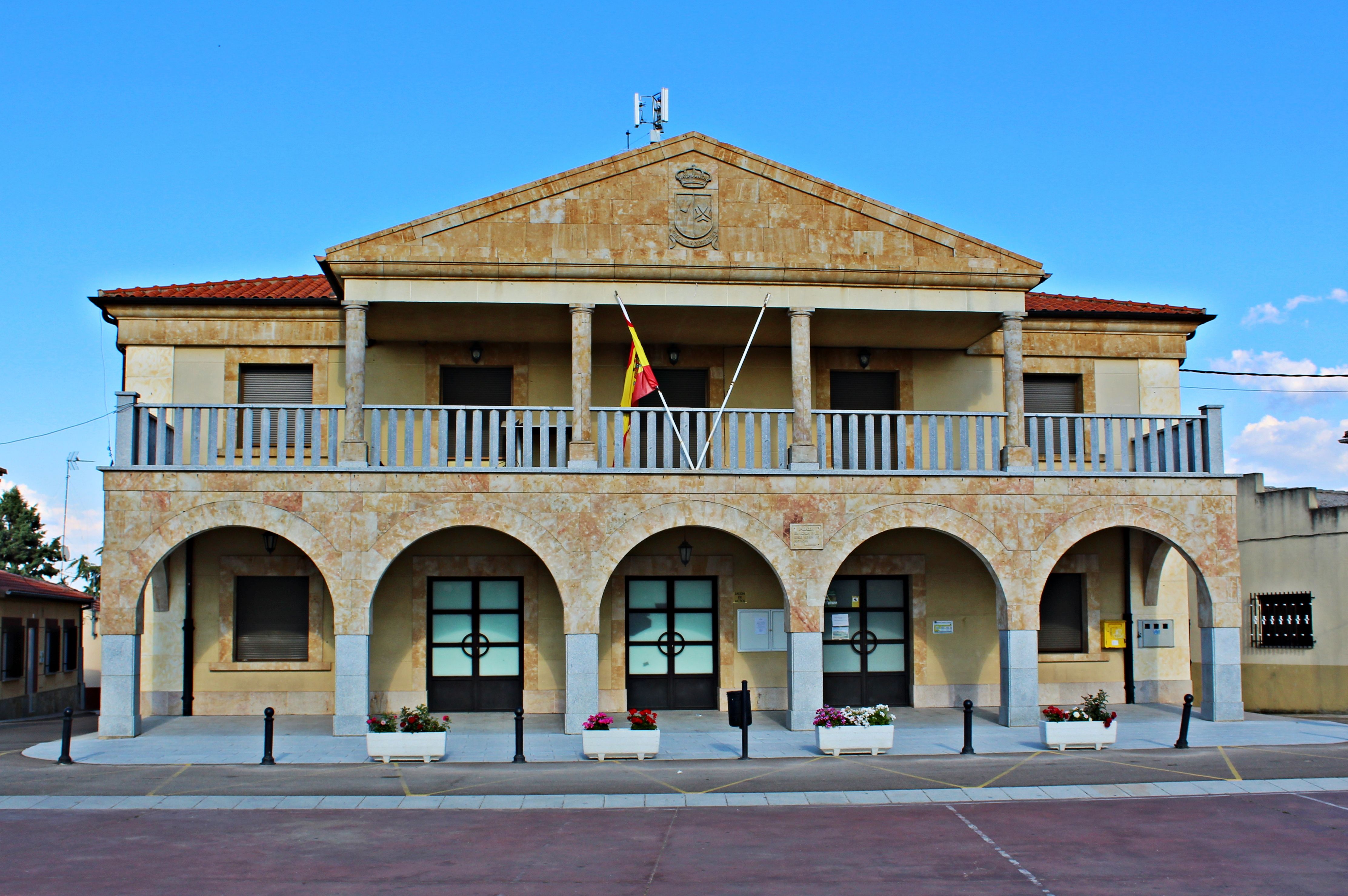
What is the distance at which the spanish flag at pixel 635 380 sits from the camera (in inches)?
679

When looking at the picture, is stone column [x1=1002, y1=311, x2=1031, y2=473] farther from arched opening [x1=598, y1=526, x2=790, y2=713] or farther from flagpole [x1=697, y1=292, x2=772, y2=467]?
arched opening [x1=598, y1=526, x2=790, y2=713]

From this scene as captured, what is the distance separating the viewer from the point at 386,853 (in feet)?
33.7

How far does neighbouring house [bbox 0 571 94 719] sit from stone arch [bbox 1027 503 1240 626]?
2308 cm

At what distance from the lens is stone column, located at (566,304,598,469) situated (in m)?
17.4

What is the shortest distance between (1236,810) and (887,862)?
4.67 meters

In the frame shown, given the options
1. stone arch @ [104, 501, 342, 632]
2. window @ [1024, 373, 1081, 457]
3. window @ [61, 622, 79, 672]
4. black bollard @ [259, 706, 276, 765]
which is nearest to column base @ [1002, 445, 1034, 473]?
window @ [1024, 373, 1081, 457]

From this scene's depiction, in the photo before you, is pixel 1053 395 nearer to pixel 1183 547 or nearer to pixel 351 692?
pixel 1183 547

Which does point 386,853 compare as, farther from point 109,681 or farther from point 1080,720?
point 1080,720

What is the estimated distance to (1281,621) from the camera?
79.7 feet

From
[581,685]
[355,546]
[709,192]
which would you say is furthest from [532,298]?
[581,685]

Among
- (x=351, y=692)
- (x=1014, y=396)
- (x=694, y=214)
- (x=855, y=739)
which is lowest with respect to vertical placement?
(x=855, y=739)

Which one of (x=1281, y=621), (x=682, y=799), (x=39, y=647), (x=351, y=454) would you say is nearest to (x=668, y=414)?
(x=351, y=454)

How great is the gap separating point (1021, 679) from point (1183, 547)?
3.46 meters

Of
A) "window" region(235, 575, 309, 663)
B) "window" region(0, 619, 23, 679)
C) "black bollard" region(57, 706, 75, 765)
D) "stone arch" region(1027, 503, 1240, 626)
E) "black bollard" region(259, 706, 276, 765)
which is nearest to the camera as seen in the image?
"black bollard" region(259, 706, 276, 765)
